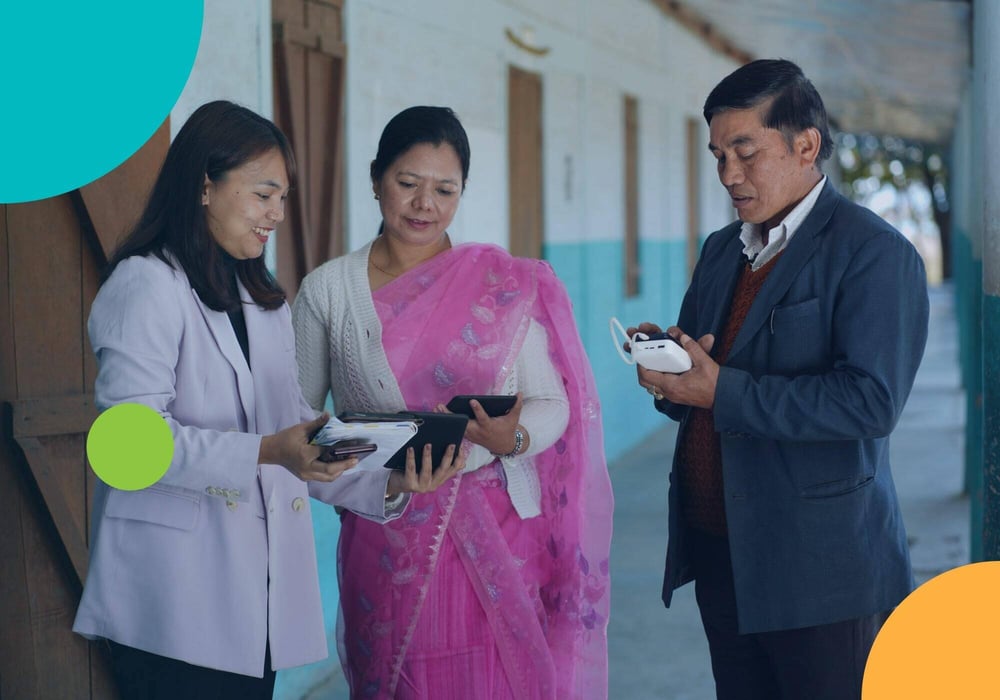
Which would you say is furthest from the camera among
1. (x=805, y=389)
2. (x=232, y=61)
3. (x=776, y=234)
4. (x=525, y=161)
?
(x=525, y=161)

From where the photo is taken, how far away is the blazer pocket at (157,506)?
2.09 meters

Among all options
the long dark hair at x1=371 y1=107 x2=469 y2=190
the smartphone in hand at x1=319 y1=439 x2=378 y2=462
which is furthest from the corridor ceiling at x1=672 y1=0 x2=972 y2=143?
the smartphone in hand at x1=319 y1=439 x2=378 y2=462

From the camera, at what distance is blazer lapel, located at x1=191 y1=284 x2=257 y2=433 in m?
2.15

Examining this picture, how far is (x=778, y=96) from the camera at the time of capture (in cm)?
225

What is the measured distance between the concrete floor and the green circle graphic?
2.51m

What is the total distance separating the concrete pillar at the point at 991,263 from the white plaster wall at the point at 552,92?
2.49 meters

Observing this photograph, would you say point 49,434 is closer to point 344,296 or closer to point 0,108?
point 344,296

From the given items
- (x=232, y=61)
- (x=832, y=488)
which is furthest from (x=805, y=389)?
(x=232, y=61)

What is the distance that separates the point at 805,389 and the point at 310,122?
2.65 m

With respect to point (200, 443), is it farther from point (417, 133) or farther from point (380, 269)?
point (417, 133)

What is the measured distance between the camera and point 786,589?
2.27 meters

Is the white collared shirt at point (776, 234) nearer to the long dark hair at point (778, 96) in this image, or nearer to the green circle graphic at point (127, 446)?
the long dark hair at point (778, 96)

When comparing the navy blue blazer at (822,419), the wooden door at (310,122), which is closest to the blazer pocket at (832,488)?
the navy blue blazer at (822,419)

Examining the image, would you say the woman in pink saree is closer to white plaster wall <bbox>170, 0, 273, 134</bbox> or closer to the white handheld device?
the white handheld device
